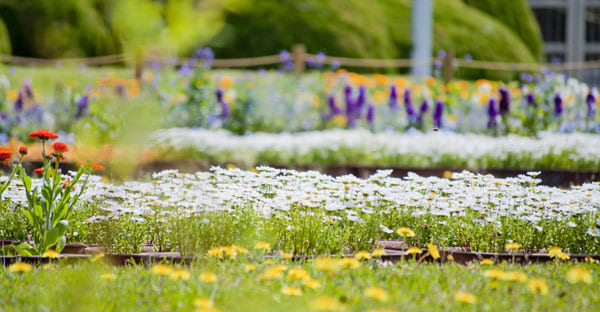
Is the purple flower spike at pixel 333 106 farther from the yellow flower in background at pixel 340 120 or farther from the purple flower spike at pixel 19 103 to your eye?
the purple flower spike at pixel 19 103

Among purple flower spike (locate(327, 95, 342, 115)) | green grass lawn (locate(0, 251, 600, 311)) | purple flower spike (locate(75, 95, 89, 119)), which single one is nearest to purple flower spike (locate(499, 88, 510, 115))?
purple flower spike (locate(327, 95, 342, 115))

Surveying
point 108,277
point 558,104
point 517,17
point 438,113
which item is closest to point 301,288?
point 108,277

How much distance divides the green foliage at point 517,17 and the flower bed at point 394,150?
1274 cm

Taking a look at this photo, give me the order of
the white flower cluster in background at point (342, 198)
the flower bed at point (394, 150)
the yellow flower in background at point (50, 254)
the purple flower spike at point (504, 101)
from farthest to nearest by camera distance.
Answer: the purple flower spike at point (504, 101), the flower bed at point (394, 150), the white flower cluster in background at point (342, 198), the yellow flower in background at point (50, 254)

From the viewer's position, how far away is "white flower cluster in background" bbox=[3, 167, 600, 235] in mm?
3209

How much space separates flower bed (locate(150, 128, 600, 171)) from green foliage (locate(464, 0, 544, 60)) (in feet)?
41.8

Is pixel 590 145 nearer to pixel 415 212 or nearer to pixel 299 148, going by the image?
pixel 299 148

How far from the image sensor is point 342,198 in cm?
344

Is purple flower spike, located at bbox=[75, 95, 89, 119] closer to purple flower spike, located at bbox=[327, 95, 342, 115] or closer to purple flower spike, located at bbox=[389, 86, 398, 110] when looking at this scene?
purple flower spike, located at bbox=[327, 95, 342, 115]

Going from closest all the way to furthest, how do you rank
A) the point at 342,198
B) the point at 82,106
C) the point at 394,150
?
the point at 342,198, the point at 394,150, the point at 82,106

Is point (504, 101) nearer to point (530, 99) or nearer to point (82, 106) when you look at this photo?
point (530, 99)

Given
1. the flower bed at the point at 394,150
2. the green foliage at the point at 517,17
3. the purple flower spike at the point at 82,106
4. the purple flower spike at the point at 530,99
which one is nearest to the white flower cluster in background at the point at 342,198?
the flower bed at the point at 394,150

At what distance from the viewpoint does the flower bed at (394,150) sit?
5.91 metres

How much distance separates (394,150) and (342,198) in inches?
116
